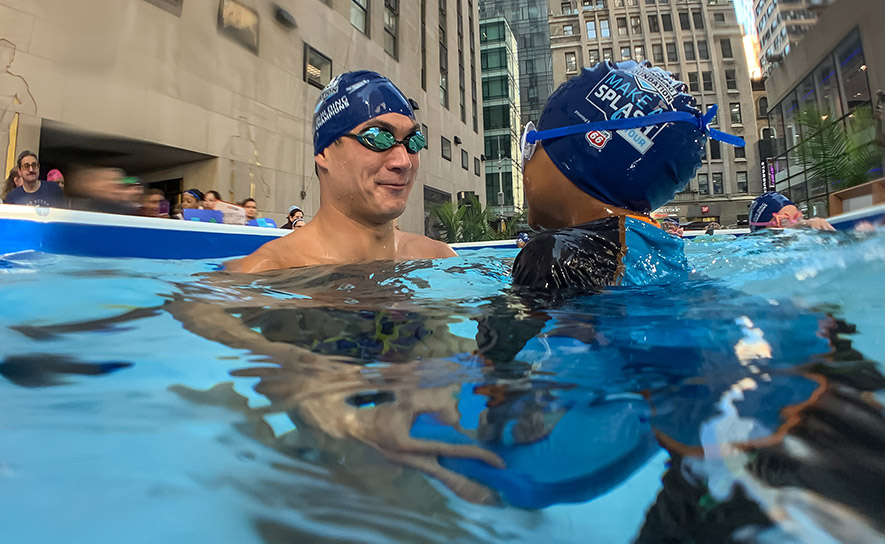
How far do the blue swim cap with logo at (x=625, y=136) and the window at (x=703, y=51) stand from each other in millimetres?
37788

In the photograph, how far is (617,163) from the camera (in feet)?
4.96

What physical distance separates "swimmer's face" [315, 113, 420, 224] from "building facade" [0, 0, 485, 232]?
6174 mm

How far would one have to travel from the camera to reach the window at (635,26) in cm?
3247

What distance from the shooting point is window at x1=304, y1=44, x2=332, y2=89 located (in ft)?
38.7

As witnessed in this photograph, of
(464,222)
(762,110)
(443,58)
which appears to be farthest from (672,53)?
(464,222)

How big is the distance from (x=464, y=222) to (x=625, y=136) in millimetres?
16704

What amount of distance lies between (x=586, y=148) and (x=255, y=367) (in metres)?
1.25

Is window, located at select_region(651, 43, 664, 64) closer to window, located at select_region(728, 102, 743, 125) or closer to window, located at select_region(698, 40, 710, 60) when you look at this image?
window, located at select_region(698, 40, 710, 60)

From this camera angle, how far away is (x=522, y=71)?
36.0 meters

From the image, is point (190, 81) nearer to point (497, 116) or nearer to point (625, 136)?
point (625, 136)

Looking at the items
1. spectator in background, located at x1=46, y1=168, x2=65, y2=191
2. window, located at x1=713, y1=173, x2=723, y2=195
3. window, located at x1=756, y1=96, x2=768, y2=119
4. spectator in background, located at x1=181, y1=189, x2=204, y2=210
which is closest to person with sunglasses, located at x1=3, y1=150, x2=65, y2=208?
spectator in background, located at x1=46, y1=168, x2=65, y2=191

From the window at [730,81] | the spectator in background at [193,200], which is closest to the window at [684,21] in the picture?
the window at [730,81]

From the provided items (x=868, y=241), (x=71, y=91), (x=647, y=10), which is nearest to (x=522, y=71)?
(x=647, y=10)

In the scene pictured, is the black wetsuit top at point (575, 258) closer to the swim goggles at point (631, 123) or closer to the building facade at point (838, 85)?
the swim goggles at point (631, 123)
